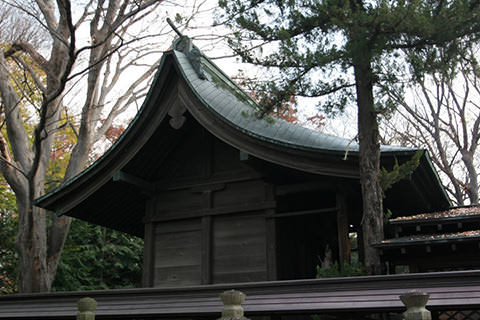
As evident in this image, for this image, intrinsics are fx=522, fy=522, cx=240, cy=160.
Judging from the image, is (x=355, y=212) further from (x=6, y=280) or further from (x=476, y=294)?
(x=6, y=280)

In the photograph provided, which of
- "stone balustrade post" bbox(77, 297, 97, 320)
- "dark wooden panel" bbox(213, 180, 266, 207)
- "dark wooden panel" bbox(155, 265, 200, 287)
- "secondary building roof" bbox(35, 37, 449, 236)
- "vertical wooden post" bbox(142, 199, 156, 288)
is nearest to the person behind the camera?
"stone balustrade post" bbox(77, 297, 97, 320)

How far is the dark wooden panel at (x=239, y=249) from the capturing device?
9508mm

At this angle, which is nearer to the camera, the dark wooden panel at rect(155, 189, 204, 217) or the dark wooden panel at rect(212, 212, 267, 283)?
the dark wooden panel at rect(212, 212, 267, 283)

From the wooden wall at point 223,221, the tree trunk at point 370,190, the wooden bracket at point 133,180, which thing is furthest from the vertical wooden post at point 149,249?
the tree trunk at point 370,190

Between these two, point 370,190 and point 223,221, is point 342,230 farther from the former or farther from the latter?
point 223,221

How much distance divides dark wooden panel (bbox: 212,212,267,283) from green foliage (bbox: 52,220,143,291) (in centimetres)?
997

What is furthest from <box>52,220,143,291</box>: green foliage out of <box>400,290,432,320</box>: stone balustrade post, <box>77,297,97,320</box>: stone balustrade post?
<box>400,290,432,320</box>: stone balustrade post

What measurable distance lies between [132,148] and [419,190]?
528 centimetres

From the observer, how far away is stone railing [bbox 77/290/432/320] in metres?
4.68

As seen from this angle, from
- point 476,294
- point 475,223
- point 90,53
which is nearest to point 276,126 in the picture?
point 475,223

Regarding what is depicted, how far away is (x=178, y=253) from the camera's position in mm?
10352

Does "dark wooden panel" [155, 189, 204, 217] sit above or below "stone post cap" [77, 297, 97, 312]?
above

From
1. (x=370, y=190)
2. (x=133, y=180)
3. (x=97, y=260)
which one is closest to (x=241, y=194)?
(x=133, y=180)

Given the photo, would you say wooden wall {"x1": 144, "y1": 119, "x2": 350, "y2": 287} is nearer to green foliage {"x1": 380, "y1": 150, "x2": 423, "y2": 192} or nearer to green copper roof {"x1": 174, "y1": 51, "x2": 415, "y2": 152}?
green copper roof {"x1": 174, "y1": 51, "x2": 415, "y2": 152}
